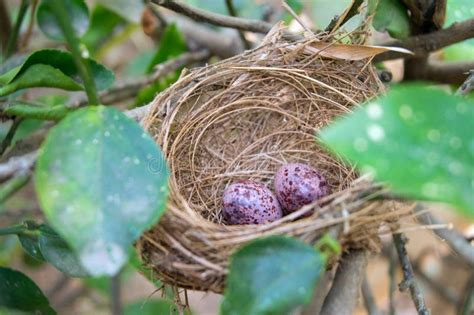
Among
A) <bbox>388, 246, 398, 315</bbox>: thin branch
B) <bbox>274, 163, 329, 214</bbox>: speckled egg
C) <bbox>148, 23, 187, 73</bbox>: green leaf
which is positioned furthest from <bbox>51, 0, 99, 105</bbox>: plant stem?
<bbox>148, 23, 187, 73</bbox>: green leaf

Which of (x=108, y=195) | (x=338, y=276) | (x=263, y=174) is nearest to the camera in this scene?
(x=108, y=195)

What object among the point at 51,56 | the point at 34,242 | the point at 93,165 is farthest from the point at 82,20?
the point at 93,165

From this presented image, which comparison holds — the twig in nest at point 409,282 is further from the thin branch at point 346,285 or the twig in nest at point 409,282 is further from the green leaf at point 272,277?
the green leaf at point 272,277

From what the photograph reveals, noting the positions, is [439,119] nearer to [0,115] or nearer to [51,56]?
[51,56]

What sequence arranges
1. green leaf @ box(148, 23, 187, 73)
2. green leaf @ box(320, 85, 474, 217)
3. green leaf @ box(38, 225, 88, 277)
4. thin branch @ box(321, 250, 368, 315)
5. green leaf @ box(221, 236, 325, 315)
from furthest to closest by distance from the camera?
green leaf @ box(148, 23, 187, 73) → green leaf @ box(38, 225, 88, 277) → thin branch @ box(321, 250, 368, 315) → green leaf @ box(221, 236, 325, 315) → green leaf @ box(320, 85, 474, 217)

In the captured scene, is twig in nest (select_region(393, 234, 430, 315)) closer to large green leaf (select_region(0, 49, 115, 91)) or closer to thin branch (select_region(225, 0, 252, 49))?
large green leaf (select_region(0, 49, 115, 91))

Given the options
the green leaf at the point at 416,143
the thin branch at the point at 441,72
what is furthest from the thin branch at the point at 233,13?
the green leaf at the point at 416,143

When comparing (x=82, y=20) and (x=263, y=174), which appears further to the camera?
(x=263, y=174)
